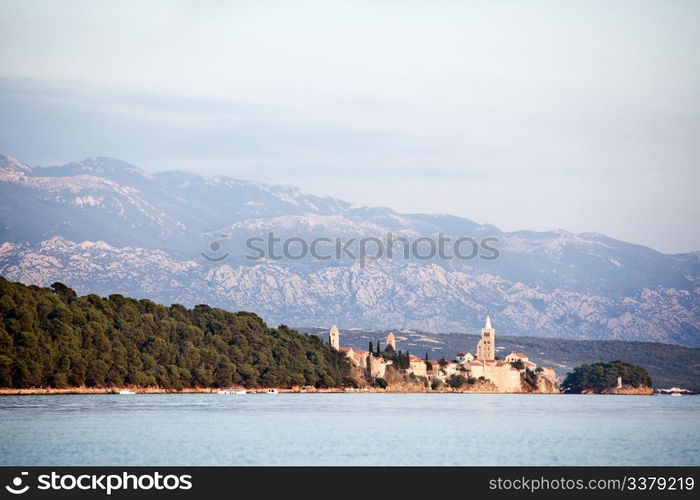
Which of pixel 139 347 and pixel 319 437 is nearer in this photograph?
pixel 319 437

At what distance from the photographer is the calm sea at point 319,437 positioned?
62.1 m

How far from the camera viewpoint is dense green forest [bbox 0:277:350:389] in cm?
11969

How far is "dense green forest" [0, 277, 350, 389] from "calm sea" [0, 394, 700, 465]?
7.87 m

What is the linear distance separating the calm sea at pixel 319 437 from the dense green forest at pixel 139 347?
25.8 ft

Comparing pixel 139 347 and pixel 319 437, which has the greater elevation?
pixel 139 347

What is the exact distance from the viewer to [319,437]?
75.7 meters

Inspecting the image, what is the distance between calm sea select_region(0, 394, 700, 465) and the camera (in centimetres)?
6206

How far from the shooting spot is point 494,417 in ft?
352

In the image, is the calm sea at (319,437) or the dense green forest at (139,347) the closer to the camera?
the calm sea at (319,437)

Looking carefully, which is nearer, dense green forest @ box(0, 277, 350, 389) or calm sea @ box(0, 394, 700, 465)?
calm sea @ box(0, 394, 700, 465)

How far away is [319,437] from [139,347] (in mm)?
71574
